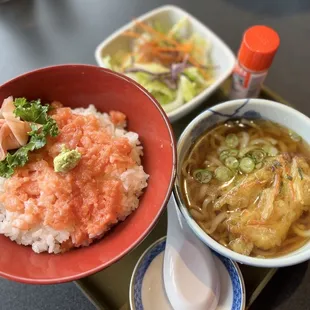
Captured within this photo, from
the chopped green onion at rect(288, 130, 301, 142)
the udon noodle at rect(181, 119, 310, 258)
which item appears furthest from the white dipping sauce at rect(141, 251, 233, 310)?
the chopped green onion at rect(288, 130, 301, 142)

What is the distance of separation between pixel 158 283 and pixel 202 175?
0.46 m

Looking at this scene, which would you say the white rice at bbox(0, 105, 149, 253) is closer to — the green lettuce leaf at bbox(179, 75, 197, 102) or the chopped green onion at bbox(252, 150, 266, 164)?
the chopped green onion at bbox(252, 150, 266, 164)

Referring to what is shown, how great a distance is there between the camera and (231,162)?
5.52 feet

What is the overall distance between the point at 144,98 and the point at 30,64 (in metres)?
1.04

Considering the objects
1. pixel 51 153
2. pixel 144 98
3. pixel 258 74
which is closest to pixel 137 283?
pixel 51 153

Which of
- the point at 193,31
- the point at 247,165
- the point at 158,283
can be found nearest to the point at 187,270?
the point at 158,283

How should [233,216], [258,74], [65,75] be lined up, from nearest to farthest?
1. [233,216]
2. [65,75]
3. [258,74]

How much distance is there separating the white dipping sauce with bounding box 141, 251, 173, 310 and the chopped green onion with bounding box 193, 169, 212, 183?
336mm

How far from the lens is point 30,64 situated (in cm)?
239

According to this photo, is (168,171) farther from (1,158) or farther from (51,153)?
(1,158)

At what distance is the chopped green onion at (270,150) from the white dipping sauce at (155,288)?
60 centimetres

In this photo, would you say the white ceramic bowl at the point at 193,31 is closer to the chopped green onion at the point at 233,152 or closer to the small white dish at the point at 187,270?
the chopped green onion at the point at 233,152

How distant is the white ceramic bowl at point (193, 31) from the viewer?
2.02 m

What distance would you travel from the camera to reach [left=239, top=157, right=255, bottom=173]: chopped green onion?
1.65 meters
